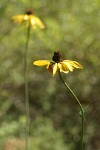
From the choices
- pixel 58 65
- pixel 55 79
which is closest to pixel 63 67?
pixel 58 65

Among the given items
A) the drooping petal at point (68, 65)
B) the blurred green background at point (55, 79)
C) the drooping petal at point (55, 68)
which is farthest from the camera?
the blurred green background at point (55, 79)

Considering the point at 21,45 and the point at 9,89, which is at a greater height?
the point at 21,45

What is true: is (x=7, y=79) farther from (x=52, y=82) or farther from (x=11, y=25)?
(x=11, y=25)

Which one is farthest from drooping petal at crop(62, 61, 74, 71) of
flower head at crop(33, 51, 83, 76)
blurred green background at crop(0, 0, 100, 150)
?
blurred green background at crop(0, 0, 100, 150)

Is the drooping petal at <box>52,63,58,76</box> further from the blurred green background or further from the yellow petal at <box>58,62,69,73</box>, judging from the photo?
the blurred green background

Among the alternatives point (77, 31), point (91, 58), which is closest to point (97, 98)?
point (91, 58)

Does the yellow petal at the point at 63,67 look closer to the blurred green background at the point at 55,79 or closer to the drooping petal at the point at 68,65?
the drooping petal at the point at 68,65

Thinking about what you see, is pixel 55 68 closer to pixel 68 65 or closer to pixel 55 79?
Result: pixel 68 65

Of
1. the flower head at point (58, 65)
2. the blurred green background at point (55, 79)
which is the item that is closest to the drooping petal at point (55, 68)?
the flower head at point (58, 65)

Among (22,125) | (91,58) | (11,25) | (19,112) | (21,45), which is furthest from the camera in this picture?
(11,25)
